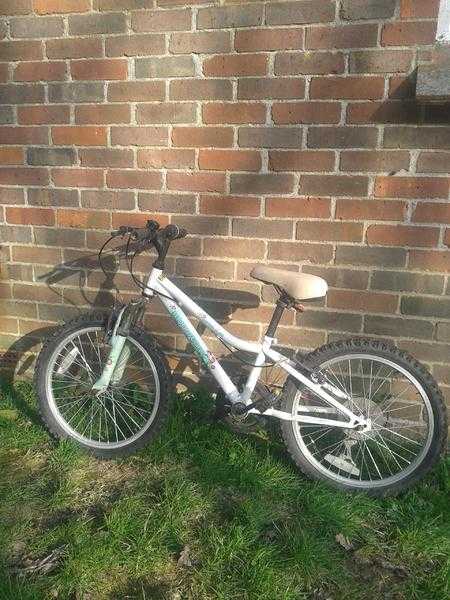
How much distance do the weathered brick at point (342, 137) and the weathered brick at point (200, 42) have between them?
60 centimetres

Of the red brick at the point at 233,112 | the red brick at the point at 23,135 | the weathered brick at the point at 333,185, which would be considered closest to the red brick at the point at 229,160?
the red brick at the point at 233,112

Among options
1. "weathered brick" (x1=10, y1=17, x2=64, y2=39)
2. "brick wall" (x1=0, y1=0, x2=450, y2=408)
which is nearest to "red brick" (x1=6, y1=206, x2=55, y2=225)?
"brick wall" (x1=0, y1=0, x2=450, y2=408)

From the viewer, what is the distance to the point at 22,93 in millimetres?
2865

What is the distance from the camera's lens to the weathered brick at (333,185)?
8.29 ft

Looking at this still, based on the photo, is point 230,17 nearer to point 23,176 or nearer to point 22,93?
point 22,93

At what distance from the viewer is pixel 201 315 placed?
99.0 inches

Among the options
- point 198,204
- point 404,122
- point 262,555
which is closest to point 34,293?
point 198,204

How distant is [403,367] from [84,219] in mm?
1880

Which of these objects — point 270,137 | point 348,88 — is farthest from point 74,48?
point 348,88

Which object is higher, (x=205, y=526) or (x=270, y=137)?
(x=270, y=137)

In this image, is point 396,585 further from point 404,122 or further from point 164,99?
point 164,99

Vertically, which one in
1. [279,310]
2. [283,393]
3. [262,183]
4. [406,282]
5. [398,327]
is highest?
[262,183]

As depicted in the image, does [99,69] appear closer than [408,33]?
No

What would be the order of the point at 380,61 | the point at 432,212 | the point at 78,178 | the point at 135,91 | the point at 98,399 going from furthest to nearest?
the point at 78,178
the point at 98,399
the point at 135,91
the point at 432,212
the point at 380,61
